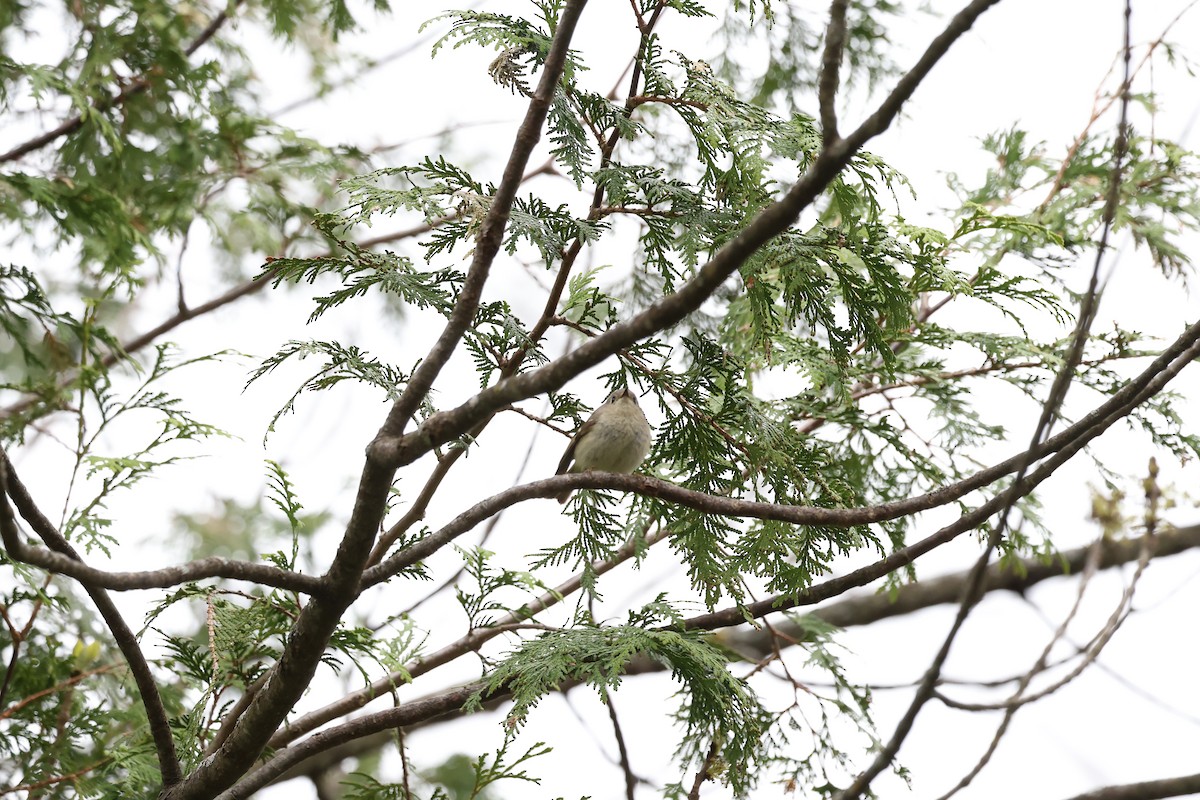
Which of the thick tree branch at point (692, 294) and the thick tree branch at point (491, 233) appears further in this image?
the thick tree branch at point (491, 233)

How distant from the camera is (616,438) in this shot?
3418mm

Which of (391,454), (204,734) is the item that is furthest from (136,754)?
(391,454)

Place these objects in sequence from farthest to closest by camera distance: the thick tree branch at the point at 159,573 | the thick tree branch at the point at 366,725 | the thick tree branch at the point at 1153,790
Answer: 1. the thick tree branch at the point at 366,725
2. the thick tree branch at the point at 159,573
3. the thick tree branch at the point at 1153,790

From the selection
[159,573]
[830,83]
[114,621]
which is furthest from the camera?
[114,621]

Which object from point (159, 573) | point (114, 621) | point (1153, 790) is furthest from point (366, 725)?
point (1153, 790)

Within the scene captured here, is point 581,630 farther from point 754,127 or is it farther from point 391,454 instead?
point 754,127

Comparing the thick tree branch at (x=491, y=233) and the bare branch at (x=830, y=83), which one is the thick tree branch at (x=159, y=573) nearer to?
the thick tree branch at (x=491, y=233)

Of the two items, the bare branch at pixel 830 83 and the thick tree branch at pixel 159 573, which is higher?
the bare branch at pixel 830 83

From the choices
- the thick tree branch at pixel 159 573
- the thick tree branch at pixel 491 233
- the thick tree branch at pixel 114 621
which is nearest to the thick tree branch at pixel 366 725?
the thick tree branch at pixel 114 621

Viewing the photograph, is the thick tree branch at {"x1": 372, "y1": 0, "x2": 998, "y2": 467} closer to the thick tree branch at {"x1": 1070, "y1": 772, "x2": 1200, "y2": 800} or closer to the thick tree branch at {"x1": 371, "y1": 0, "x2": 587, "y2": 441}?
the thick tree branch at {"x1": 371, "y1": 0, "x2": 587, "y2": 441}

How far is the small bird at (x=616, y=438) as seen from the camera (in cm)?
343

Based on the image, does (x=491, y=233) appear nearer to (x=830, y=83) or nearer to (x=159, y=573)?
(x=830, y=83)

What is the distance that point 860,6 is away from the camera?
429 cm

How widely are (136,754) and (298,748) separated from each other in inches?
30.4
